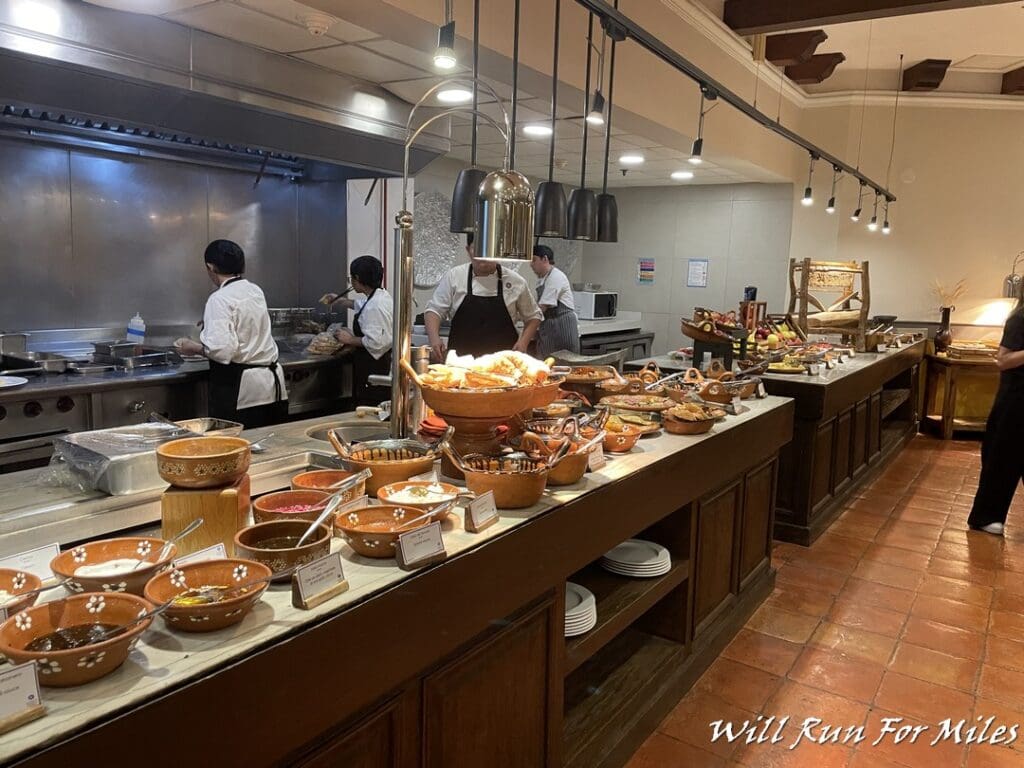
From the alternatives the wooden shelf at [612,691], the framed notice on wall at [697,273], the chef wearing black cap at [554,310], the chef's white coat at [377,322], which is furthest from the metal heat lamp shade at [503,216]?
the framed notice on wall at [697,273]

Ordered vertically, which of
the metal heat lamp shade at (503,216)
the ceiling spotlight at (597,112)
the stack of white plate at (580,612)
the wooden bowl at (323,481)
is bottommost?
the stack of white plate at (580,612)

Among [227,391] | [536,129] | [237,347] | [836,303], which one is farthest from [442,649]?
[836,303]

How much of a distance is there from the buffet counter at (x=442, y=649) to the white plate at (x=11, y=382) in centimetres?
188

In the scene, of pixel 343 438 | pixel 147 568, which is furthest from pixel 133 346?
pixel 147 568

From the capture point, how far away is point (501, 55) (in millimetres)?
3758

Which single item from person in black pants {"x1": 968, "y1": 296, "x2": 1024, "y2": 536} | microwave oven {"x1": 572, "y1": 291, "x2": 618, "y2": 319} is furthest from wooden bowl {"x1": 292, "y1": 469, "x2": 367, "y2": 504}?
microwave oven {"x1": 572, "y1": 291, "x2": 618, "y2": 319}

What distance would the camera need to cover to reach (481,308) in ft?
17.0

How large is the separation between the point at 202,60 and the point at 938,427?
783 cm

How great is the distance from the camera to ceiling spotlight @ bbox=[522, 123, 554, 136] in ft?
19.0

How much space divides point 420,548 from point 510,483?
0.43 metres

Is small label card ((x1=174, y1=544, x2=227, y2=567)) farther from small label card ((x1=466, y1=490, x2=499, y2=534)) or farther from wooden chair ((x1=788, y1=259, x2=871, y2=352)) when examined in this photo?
wooden chair ((x1=788, y1=259, x2=871, y2=352))

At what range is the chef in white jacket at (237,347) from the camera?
4.24m

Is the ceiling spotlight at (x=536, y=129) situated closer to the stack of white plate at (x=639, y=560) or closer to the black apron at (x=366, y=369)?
the black apron at (x=366, y=369)

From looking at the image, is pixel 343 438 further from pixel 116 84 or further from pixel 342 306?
pixel 342 306
